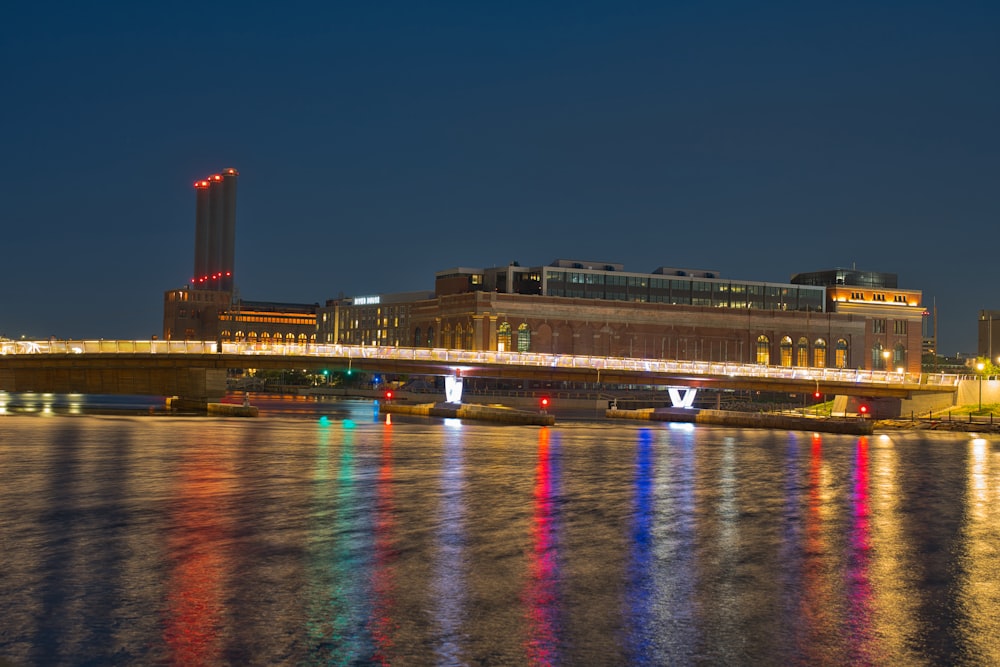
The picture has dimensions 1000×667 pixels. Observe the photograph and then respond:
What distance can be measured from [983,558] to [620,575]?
378 inches

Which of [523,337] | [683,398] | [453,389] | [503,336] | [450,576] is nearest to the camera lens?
[450,576]

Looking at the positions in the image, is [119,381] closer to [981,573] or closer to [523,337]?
[981,573]

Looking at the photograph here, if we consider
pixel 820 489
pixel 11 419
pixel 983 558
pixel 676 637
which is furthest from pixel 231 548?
pixel 11 419

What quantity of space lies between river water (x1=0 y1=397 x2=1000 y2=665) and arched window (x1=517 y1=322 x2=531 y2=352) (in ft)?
460

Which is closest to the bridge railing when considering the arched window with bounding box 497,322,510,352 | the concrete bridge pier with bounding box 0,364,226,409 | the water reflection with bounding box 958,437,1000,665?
the concrete bridge pier with bounding box 0,364,226,409

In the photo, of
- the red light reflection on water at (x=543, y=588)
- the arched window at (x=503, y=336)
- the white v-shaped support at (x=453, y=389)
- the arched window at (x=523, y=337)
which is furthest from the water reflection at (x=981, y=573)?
the arched window at (x=523, y=337)

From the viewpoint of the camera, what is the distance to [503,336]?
19000 cm

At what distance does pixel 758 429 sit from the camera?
104 metres

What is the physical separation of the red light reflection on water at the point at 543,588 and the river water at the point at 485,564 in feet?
0.25

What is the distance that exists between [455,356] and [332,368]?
12072 mm

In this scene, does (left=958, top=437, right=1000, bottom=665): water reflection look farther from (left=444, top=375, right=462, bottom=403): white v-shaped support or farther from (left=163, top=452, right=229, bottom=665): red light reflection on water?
(left=444, top=375, right=462, bottom=403): white v-shaped support

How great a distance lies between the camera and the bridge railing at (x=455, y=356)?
326 ft

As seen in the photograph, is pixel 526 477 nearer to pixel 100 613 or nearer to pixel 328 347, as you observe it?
pixel 100 613

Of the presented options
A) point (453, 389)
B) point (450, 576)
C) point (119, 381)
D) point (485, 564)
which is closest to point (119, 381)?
point (119, 381)
